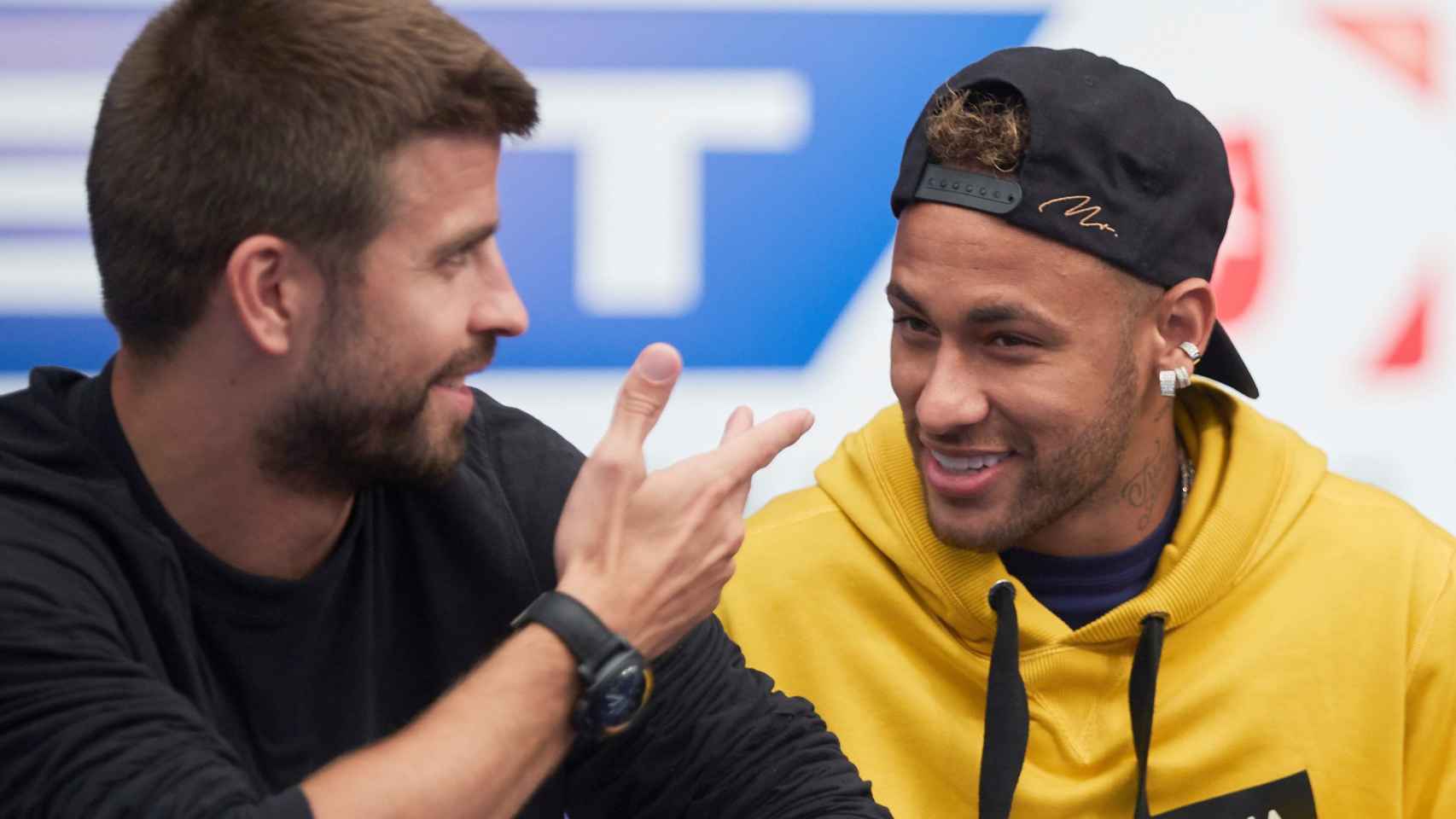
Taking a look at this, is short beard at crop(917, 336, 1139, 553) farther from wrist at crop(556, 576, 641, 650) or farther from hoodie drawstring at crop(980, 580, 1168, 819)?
wrist at crop(556, 576, 641, 650)

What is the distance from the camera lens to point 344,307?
4.58ft

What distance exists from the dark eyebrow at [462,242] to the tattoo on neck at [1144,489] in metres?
0.78

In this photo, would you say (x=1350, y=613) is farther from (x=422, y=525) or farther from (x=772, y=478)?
(x=422, y=525)

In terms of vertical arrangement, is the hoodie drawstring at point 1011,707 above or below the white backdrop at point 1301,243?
below

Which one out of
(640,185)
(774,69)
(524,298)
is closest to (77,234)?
(524,298)

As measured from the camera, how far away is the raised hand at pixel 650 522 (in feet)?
4.42

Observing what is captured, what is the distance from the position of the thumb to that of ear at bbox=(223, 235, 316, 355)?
0.26 meters

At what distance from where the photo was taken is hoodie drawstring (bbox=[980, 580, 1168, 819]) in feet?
5.64

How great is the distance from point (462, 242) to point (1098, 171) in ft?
2.19

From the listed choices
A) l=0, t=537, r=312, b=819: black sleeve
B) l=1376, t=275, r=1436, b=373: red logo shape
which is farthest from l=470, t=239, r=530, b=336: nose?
l=1376, t=275, r=1436, b=373: red logo shape

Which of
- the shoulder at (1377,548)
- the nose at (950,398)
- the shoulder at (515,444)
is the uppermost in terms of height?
the nose at (950,398)

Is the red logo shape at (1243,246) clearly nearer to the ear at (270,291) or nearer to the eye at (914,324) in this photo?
the eye at (914,324)

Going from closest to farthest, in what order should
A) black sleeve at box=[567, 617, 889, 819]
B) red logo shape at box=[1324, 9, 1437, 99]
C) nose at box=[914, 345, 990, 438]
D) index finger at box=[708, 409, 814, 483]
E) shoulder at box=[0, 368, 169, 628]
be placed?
shoulder at box=[0, 368, 169, 628], index finger at box=[708, 409, 814, 483], black sleeve at box=[567, 617, 889, 819], nose at box=[914, 345, 990, 438], red logo shape at box=[1324, 9, 1437, 99]
